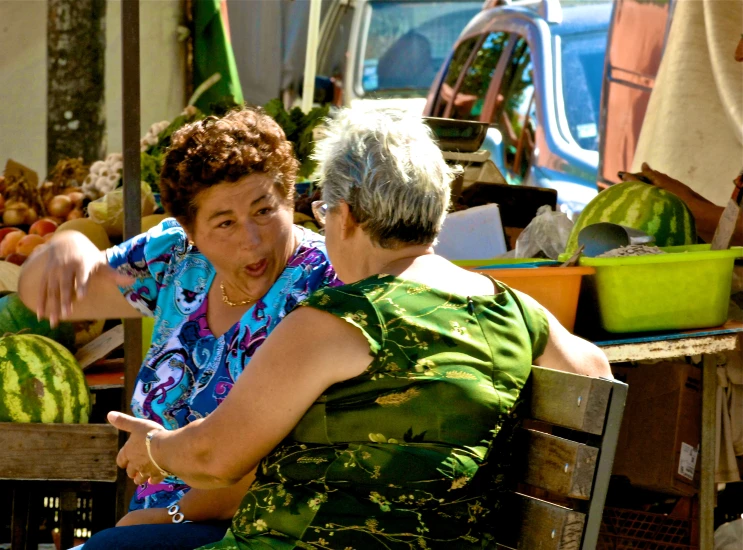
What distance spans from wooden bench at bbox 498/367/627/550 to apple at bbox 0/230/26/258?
111 inches

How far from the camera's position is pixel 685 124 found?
412cm

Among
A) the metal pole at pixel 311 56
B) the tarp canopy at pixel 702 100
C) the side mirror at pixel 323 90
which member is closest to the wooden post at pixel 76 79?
the metal pole at pixel 311 56

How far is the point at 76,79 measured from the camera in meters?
6.24

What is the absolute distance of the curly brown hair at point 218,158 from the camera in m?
2.38

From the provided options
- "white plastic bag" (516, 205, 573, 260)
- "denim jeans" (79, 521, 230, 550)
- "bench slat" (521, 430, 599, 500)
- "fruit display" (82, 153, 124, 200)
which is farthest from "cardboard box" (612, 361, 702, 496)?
"fruit display" (82, 153, 124, 200)

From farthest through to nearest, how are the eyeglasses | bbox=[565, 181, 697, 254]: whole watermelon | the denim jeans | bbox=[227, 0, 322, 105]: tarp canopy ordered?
bbox=[227, 0, 322, 105]: tarp canopy → bbox=[565, 181, 697, 254]: whole watermelon → the denim jeans → the eyeglasses

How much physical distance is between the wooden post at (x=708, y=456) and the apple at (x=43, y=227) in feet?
9.11

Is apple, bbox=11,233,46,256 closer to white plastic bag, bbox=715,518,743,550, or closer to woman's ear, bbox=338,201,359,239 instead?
woman's ear, bbox=338,201,359,239

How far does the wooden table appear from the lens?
2.66 meters

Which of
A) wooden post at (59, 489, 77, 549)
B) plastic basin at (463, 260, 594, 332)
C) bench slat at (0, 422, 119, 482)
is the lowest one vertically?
wooden post at (59, 489, 77, 549)

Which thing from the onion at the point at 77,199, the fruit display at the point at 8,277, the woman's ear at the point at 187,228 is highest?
the woman's ear at the point at 187,228

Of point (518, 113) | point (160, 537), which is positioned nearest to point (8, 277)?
point (160, 537)

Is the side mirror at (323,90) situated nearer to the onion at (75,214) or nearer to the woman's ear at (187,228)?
the onion at (75,214)

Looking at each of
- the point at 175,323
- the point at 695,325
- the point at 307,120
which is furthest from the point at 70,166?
the point at 695,325
